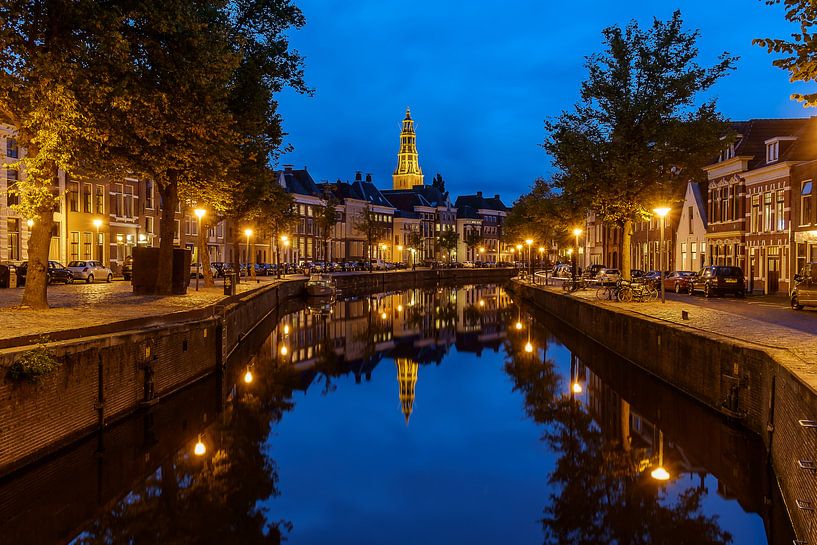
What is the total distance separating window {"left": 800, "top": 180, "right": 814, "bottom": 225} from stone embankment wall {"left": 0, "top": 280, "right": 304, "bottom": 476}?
31240 millimetres

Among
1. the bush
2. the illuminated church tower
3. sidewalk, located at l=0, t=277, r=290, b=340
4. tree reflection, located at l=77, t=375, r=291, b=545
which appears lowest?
the illuminated church tower

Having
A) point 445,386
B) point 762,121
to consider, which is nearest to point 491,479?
point 445,386

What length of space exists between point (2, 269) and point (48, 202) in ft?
64.6

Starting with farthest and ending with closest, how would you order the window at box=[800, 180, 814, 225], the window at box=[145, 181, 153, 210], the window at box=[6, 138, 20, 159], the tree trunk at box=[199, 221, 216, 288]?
the window at box=[145, 181, 153, 210] < the window at box=[6, 138, 20, 159] < the tree trunk at box=[199, 221, 216, 288] < the window at box=[800, 180, 814, 225]

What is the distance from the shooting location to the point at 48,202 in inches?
800

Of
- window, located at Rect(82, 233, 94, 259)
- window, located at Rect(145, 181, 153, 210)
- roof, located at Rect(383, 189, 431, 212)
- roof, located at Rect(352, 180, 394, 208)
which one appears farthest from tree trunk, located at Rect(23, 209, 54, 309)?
roof, located at Rect(383, 189, 431, 212)

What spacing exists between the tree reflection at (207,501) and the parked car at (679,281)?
3629 cm

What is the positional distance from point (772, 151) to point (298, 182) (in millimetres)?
82292

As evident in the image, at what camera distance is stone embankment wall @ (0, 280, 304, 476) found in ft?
40.6

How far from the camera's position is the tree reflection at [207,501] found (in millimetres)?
10961

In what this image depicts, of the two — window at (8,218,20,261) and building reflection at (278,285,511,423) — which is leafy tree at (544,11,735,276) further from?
window at (8,218,20,261)

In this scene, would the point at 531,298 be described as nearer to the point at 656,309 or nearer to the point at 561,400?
the point at 656,309

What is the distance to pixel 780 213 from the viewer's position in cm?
4434

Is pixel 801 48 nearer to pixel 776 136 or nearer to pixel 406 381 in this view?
pixel 406 381
